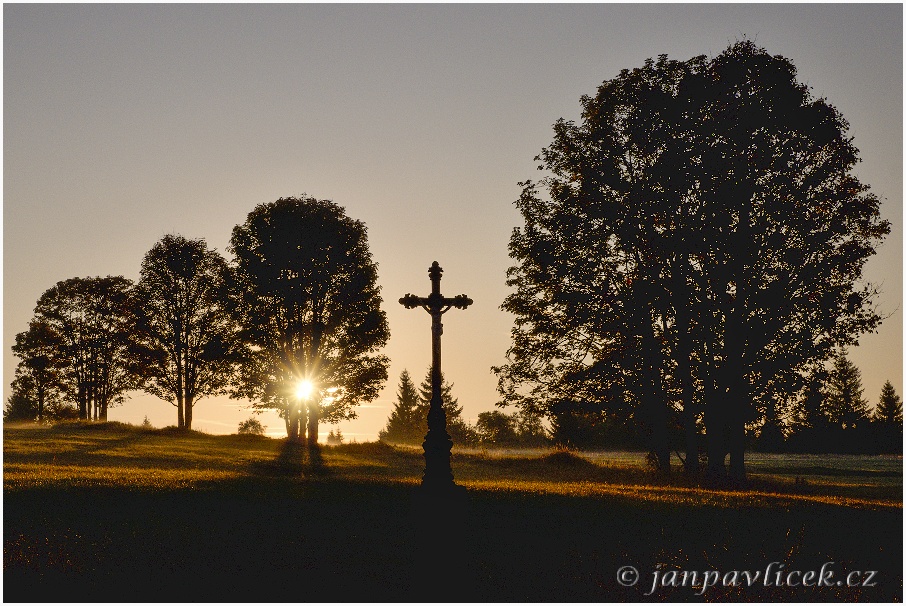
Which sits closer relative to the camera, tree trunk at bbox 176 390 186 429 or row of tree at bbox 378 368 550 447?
tree trunk at bbox 176 390 186 429

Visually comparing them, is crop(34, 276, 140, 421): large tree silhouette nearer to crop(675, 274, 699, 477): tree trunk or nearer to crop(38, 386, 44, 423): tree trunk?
crop(38, 386, 44, 423): tree trunk

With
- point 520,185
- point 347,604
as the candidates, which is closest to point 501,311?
point 520,185

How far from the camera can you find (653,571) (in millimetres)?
12172

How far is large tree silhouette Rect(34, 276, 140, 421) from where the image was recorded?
54562mm

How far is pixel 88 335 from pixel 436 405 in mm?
47205

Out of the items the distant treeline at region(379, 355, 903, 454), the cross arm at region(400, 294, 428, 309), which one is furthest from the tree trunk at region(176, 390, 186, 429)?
the cross arm at region(400, 294, 428, 309)

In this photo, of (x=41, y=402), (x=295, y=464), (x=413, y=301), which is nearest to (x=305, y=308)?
(x=295, y=464)

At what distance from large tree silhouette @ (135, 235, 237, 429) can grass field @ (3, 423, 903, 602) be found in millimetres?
28066

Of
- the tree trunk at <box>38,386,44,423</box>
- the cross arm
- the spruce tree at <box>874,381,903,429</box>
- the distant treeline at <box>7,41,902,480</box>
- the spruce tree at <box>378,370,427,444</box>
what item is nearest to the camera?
the cross arm

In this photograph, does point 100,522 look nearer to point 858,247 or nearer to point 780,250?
point 780,250

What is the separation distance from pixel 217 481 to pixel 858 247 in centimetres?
1901

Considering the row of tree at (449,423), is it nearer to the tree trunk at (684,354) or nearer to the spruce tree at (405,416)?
the spruce tree at (405,416)

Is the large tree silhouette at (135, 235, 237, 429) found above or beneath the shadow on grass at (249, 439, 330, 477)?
above

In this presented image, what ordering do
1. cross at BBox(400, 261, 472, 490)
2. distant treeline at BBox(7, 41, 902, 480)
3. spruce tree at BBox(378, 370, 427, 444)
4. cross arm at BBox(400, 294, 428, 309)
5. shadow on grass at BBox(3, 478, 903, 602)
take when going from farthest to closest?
spruce tree at BBox(378, 370, 427, 444) < distant treeline at BBox(7, 41, 902, 480) < cross arm at BBox(400, 294, 428, 309) < cross at BBox(400, 261, 472, 490) < shadow on grass at BBox(3, 478, 903, 602)
